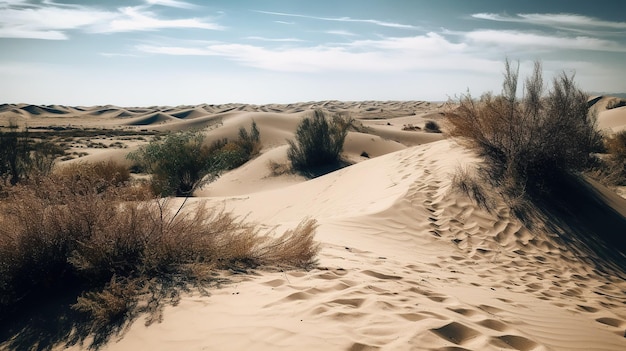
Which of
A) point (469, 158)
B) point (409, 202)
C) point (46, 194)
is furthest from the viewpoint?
point (469, 158)

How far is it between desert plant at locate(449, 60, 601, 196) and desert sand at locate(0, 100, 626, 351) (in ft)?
2.50

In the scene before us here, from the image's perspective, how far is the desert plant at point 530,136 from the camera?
26.9 feet

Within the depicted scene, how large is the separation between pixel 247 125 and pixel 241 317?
25.9 m

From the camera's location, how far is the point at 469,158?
365 inches

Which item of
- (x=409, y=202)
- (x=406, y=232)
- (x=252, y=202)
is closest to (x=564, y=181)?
(x=409, y=202)

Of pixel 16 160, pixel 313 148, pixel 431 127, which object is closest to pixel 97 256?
pixel 16 160

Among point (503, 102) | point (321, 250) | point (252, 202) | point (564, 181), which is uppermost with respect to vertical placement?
point (503, 102)

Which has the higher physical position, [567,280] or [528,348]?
[528,348]

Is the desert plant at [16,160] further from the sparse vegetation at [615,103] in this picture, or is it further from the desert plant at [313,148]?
the sparse vegetation at [615,103]

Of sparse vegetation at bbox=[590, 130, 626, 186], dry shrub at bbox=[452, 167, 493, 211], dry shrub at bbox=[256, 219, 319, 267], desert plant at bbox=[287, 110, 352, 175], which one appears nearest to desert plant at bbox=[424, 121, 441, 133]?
sparse vegetation at bbox=[590, 130, 626, 186]

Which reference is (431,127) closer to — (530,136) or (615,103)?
(615,103)

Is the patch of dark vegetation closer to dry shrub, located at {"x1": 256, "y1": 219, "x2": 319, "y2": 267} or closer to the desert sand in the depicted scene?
the desert sand

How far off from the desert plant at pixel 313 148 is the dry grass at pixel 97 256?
1199cm

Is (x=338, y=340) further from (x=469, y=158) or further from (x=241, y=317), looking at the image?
(x=469, y=158)
